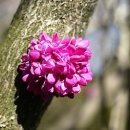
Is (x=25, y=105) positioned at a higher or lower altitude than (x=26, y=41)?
lower

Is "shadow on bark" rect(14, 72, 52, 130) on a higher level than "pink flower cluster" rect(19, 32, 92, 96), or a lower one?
lower

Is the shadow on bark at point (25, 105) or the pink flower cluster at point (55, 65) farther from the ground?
the pink flower cluster at point (55, 65)

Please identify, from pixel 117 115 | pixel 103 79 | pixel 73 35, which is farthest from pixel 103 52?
pixel 73 35
